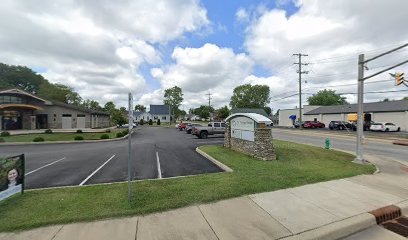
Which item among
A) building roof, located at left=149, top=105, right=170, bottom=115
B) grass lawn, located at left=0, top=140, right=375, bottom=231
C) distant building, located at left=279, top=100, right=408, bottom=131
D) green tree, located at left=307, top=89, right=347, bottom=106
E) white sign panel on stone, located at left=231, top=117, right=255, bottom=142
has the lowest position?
grass lawn, located at left=0, top=140, right=375, bottom=231

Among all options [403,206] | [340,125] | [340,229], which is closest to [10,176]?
[340,229]

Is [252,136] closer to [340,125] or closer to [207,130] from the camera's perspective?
[207,130]

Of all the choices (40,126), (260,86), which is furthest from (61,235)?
(260,86)

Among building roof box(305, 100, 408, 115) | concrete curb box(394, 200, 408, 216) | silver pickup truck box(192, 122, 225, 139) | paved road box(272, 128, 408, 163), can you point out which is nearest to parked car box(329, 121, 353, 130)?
building roof box(305, 100, 408, 115)

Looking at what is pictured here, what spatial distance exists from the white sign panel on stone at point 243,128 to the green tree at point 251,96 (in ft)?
237

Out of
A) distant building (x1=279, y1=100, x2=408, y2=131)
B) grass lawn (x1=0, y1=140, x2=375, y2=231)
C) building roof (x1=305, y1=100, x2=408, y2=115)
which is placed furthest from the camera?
building roof (x1=305, y1=100, x2=408, y2=115)

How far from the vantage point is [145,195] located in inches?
237

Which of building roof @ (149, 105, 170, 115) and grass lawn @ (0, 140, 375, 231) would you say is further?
building roof @ (149, 105, 170, 115)

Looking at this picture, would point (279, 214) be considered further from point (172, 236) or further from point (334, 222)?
point (172, 236)

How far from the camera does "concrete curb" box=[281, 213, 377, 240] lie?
4.20 m

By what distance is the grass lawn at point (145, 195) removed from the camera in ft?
15.7

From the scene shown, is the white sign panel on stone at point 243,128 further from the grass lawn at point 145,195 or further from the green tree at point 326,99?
the green tree at point 326,99

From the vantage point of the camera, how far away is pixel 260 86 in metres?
86.8

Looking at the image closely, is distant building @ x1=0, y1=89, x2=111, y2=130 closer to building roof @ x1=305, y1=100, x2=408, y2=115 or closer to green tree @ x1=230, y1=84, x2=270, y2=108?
building roof @ x1=305, y1=100, x2=408, y2=115
